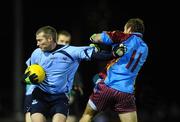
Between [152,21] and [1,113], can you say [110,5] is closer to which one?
[152,21]

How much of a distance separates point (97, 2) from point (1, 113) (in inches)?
171

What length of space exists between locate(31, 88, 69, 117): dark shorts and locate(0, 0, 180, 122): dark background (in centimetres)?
881

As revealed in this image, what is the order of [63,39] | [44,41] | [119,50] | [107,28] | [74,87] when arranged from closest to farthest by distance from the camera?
1. [119,50]
2. [44,41]
3. [63,39]
4. [74,87]
5. [107,28]

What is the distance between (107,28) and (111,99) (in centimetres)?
891

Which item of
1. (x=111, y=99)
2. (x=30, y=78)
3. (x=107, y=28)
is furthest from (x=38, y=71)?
(x=107, y=28)

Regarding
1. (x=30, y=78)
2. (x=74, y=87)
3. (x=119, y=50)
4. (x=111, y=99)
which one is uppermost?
(x=119, y=50)

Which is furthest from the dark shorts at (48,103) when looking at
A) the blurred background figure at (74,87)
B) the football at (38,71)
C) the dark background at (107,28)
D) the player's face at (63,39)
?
the dark background at (107,28)

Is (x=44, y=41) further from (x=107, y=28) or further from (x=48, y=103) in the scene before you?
(x=107, y=28)

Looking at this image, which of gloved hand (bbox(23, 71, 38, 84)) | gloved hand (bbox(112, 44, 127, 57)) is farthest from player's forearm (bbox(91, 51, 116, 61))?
gloved hand (bbox(23, 71, 38, 84))

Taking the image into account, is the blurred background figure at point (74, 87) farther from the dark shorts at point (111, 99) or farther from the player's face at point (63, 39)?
the dark shorts at point (111, 99)

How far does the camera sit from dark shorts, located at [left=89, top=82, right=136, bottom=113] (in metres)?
10.3

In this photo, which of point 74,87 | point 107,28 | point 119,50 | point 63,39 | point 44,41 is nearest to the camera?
point 119,50

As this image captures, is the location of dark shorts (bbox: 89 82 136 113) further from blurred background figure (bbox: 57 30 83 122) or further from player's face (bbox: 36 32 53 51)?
blurred background figure (bbox: 57 30 83 122)

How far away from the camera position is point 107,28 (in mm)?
19094
